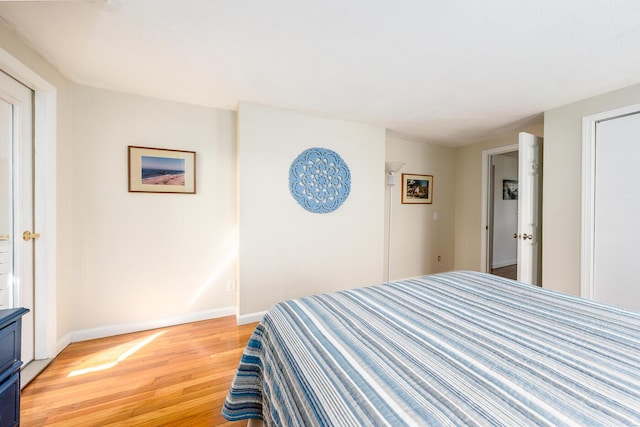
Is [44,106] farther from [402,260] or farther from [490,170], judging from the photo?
[490,170]

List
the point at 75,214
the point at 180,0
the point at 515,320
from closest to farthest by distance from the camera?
the point at 515,320, the point at 180,0, the point at 75,214

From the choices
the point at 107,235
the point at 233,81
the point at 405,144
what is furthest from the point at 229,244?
the point at 405,144

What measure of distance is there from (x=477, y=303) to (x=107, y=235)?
290 centimetres

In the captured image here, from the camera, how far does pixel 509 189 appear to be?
484cm

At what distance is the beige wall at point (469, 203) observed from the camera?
12.5 ft

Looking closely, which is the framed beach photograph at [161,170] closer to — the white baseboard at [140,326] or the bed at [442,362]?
the white baseboard at [140,326]

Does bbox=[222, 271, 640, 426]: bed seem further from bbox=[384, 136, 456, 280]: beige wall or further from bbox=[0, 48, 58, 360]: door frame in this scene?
bbox=[384, 136, 456, 280]: beige wall

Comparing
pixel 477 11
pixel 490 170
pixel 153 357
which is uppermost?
pixel 477 11

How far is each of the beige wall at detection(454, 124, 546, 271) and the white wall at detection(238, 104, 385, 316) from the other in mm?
1779

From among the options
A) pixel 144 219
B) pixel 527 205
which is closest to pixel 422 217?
pixel 527 205

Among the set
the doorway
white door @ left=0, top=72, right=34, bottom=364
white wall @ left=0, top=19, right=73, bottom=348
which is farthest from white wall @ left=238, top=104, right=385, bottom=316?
the doorway

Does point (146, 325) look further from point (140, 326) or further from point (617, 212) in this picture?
point (617, 212)

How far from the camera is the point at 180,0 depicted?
4.10 feet

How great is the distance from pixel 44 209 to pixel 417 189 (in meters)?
4.15
